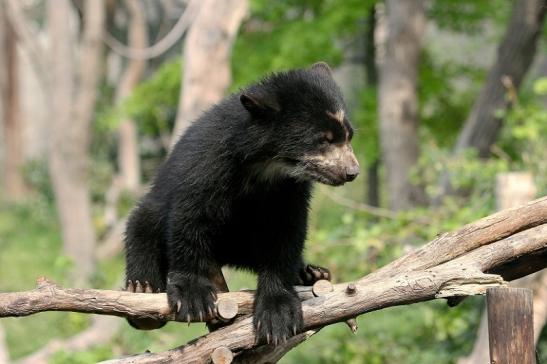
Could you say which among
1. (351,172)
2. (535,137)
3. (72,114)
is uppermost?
(72,114)

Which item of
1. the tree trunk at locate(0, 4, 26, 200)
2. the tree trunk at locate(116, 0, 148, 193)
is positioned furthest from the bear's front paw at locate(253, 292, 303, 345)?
the tree trunk at locate(0, 4, 26, 200)

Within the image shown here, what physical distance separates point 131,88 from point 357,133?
10.6m

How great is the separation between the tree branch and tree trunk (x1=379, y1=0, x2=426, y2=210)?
648cm

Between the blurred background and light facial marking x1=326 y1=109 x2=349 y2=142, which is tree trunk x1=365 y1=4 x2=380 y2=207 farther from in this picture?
light facial marking x1=326 y1=109 x2=349 y2=142

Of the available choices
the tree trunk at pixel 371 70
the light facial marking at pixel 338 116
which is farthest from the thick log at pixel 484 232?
the tree trunk at pixel 371 70

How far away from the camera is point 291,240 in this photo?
4.34 meters

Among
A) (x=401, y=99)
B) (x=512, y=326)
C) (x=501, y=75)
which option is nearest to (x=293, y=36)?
(x=401, y=99)

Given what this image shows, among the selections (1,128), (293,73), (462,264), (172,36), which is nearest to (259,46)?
(172,36)

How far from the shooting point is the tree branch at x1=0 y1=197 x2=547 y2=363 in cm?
354

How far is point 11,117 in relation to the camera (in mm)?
18922

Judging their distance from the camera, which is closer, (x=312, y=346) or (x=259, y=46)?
(x=312, y=346)

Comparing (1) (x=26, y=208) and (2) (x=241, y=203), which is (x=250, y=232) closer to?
(2) (x=241, y=203)

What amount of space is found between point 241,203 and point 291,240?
0.31 meters

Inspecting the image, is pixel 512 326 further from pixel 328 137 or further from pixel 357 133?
pixel 357 133
